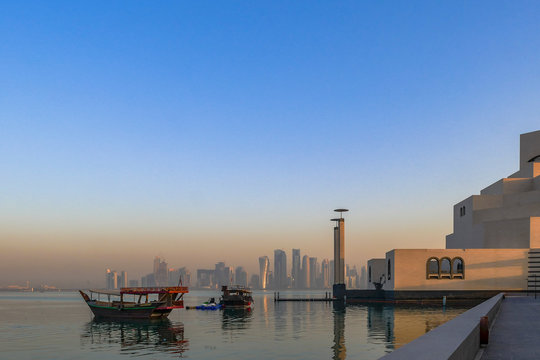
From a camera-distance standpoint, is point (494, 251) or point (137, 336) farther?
point (494, 251)

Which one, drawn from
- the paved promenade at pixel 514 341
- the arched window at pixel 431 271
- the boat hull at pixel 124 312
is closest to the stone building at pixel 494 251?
the arched window at pixel 431 271

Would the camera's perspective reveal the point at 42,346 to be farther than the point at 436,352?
Yes

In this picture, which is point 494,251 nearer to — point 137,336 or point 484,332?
point 137,336

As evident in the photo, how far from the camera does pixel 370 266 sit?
101 meters

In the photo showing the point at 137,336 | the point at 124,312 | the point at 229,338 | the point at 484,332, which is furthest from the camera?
the point at 124,312

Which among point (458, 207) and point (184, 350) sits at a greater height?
point (458, 207)

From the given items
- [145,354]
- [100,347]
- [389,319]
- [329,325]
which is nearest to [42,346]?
[100,347]

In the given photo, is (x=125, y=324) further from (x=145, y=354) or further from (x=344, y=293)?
(x=344, y=293)

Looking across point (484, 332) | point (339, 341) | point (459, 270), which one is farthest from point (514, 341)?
point (459, 270)

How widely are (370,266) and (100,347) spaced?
65795 mm

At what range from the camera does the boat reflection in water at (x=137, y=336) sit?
42875 mm

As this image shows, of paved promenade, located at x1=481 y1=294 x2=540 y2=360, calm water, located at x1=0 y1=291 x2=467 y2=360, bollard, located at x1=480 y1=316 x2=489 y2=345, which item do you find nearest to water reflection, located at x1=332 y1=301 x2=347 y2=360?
calm water, located at x1=0 y1=291 x2=467 y2=360

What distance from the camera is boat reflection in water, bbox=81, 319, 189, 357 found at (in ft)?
141

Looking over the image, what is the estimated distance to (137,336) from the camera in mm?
51094
